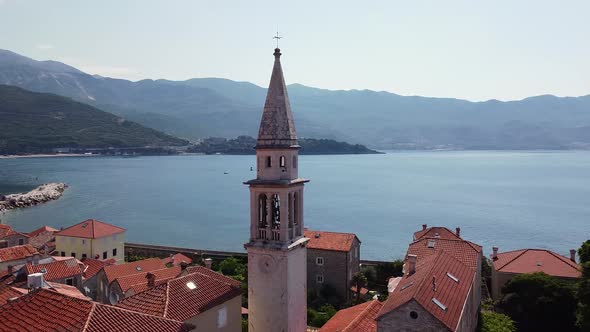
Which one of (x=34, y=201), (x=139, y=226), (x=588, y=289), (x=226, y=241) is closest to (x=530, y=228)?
(x=226, y=241)

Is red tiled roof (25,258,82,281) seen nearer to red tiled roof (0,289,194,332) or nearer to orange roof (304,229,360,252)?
red tiled roof (0,289,194,332)

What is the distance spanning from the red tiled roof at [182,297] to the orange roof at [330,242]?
20929mm

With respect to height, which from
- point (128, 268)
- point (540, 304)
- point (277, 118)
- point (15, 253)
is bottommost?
point (540, 304)

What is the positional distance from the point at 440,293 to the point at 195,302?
901 centimetres

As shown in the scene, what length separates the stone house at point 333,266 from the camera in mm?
36375

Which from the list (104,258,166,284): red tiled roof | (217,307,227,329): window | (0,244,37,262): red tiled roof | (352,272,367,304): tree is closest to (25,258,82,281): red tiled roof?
(104,258,166,284): red tiled roof

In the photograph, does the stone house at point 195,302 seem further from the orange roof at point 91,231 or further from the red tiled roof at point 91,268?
the orange roof at point 91,231

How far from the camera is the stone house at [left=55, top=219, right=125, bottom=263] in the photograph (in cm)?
4069

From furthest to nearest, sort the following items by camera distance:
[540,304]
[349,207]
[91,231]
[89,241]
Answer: [349,207] → [91,231] → [89,241] → [540,304]

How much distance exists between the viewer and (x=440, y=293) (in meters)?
16.7

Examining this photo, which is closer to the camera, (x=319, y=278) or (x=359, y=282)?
(x=359, y=282)

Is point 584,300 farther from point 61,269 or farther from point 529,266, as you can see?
point 61,269

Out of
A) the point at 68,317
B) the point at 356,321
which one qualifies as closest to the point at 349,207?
the point at 356,321

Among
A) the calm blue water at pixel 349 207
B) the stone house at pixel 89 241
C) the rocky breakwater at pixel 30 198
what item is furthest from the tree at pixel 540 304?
the rocky breakwater at pixel 30 198
